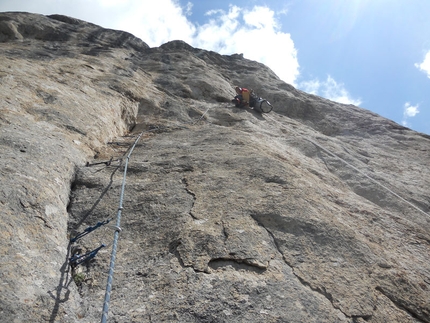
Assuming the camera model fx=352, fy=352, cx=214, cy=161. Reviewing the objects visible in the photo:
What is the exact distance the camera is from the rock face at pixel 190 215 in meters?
3.07

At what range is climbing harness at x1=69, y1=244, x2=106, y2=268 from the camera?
10.8 ft

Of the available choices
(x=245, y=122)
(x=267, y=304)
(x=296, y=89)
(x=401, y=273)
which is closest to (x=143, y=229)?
(x=267, y=304)

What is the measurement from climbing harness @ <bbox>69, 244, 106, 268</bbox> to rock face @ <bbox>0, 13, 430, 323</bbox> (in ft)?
0.21

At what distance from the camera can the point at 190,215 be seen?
4328mm

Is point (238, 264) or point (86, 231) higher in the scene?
point (238, 264)

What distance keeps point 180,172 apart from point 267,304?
2.79 m

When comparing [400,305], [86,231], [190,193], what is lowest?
[86,231]

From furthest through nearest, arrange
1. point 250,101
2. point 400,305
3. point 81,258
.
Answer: point 250,101 < point 400,305 < point 81,258

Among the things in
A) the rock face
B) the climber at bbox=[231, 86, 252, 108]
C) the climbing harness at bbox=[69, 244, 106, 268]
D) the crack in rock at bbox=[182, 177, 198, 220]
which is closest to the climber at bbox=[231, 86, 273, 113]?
the climber at bbox=[231, 86, 252, 108]

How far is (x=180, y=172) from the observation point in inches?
216

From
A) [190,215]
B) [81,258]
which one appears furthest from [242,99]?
[81,258]

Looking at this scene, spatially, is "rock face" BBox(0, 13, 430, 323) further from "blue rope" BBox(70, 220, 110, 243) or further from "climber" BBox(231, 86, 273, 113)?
"climber" BBox(231, 86, 273, 113)

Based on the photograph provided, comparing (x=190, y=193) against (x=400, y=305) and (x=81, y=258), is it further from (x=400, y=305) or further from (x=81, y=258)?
(x=400, y=305)

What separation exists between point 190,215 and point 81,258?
138 cm
